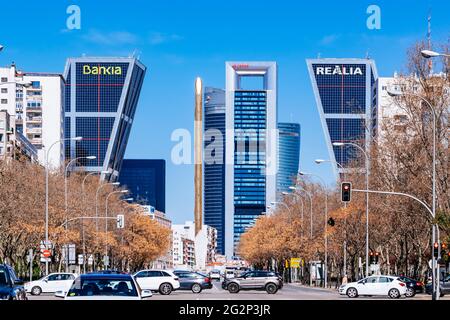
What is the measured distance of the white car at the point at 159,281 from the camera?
5328 centimetres

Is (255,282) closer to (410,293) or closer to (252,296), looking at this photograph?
(410,293)

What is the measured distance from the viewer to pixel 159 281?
53781 mm

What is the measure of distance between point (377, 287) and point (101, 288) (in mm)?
43410

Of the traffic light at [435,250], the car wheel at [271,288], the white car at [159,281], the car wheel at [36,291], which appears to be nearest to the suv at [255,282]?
the car wheel at [271,288]

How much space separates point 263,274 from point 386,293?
37.0 feet

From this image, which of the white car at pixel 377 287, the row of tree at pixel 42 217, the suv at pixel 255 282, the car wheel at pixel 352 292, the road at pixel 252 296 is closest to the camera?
the road at pixel 252 296

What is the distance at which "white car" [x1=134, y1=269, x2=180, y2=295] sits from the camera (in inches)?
2098

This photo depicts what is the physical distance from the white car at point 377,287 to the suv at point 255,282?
693 cm

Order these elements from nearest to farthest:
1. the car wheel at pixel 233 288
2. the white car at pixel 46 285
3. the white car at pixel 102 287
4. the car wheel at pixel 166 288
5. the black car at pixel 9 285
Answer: the white car at pixel 102 287 < the black car at pixel 9 285 < the car wheel at pixel 166 288 < the white car at pixel 46 285 < the car wheel at pixel 233 288

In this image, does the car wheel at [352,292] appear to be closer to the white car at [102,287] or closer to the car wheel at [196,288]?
the car wheel at [196,288]

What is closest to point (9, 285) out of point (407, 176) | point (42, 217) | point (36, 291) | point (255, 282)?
point (36, 291)
